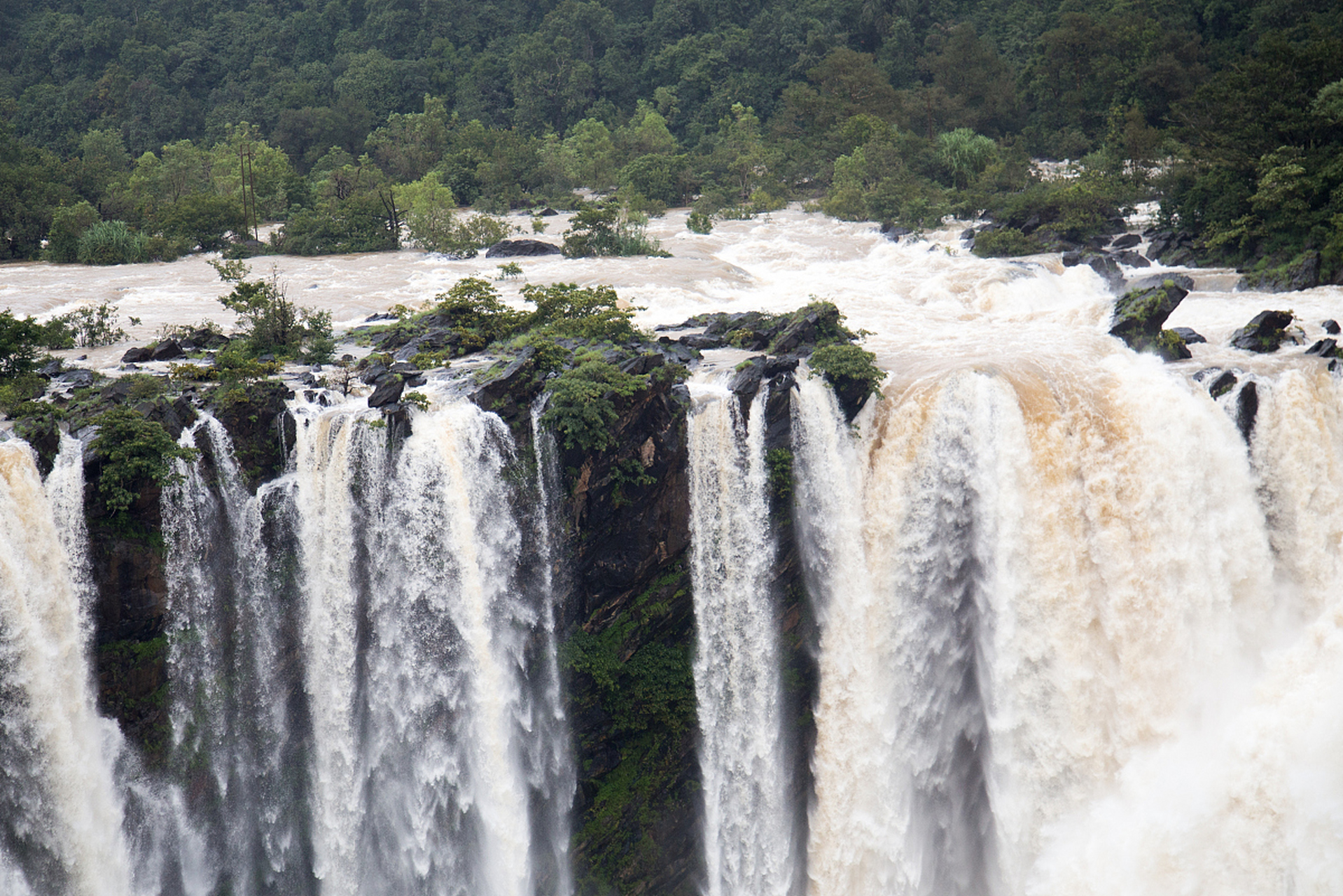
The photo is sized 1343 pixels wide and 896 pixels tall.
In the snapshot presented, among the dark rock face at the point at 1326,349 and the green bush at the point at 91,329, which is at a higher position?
the green bush at the point at 91,329

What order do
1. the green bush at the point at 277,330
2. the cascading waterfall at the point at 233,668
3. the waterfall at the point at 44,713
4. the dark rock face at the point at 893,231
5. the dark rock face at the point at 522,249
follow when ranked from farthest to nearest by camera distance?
1. the dark rock face at the point at 893,231
2. the dark rock face at the point at 522,249
3. the green bush at the point at 277,330
4. the cascading waterfall at the point at 233,668
5. the waterfall at the point at 44,713

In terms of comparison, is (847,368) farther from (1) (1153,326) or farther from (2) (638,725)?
(2) (638,725)

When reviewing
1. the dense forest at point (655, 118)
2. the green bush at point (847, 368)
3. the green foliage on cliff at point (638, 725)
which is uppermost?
the dense forest at point (655, 118)

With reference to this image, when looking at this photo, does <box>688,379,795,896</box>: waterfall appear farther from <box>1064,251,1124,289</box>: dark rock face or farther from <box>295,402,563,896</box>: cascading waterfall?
<box>1064,251,1124,289</box>: dark rock face

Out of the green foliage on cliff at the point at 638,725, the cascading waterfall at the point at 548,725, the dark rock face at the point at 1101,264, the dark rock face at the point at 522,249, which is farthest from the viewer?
the dark rock face at the point at 522,249

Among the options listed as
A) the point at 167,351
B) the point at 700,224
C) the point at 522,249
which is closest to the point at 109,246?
the point at 522,249

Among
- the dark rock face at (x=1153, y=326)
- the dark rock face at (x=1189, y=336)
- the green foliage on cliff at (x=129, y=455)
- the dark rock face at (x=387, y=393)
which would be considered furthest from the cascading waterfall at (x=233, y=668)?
the dark rock face at (x=1189, y=336)

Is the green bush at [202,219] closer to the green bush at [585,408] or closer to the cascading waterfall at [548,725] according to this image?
the green bush at [585,408]
